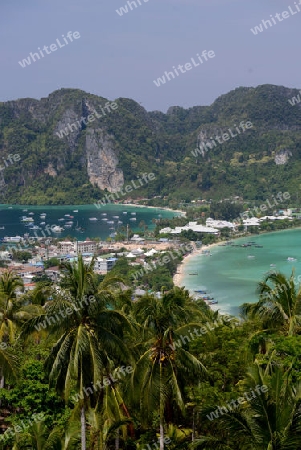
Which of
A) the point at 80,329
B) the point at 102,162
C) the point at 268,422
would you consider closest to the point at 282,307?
the point at 80,329

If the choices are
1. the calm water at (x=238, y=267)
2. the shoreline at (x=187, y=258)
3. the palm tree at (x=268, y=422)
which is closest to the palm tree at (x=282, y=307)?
the palm tree at (x=268, y=422)

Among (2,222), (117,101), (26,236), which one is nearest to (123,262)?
(26,236)

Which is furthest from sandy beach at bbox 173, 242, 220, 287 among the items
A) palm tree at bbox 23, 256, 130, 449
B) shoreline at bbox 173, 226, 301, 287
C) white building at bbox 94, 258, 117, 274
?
palm tree at bbox 23, 256, 130, 449

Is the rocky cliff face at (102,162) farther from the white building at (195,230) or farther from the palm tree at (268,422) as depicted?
the palm tree at (268,422)

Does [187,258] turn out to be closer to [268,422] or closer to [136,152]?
[268,422]

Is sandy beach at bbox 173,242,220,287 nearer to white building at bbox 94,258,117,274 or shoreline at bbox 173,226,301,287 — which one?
shoreline at bbox 173,226,301,287

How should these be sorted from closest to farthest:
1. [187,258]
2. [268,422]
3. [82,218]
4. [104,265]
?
[268,422] < [104,265] < [187,258] < [82,218]

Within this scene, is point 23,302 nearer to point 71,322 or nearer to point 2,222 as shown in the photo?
point 71,322
